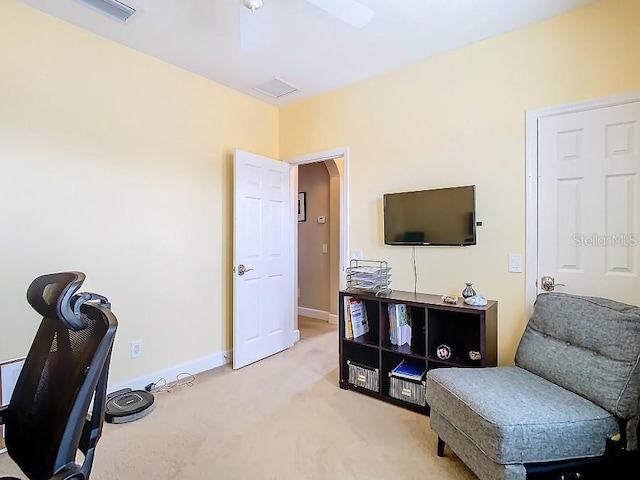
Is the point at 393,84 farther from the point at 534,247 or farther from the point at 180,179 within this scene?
the point at 180,179

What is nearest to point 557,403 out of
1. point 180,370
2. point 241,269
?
point 241,269

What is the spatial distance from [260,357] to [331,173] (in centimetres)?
261

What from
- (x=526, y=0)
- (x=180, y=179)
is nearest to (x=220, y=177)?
(x=180, y=179)

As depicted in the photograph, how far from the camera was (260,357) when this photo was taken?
11.4ft

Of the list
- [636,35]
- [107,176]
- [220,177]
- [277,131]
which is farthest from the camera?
[277,131]

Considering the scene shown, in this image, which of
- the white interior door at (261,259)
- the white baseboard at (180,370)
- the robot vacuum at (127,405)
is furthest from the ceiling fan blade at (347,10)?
the white baseboard at (180,370)

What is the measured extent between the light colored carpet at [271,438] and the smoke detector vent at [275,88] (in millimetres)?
2673

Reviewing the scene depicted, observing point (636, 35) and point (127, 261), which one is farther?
point (127, 261)

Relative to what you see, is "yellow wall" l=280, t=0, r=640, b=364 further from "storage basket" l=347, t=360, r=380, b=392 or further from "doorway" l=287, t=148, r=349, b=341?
"doorway" l=287, t=148, r=349, b=341

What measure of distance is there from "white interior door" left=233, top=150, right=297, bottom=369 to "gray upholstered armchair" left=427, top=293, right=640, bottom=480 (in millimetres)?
1856

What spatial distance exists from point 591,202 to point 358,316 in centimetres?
178

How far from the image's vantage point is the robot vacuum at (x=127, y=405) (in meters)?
2.31

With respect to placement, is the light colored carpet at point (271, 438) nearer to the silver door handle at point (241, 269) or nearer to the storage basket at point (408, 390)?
the storage basket at point (408, 390)

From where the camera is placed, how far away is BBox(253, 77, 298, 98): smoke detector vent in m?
3.30
